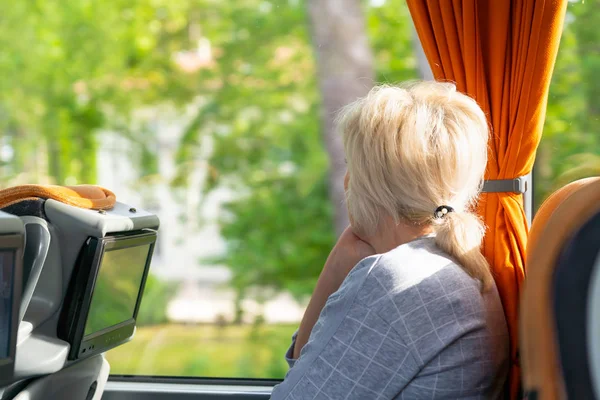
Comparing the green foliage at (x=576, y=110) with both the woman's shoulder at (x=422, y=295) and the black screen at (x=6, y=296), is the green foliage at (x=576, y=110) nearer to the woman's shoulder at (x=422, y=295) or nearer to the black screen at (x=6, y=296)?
the woman's shoulder at (x=422, y=295)

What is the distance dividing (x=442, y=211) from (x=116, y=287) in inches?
29.8

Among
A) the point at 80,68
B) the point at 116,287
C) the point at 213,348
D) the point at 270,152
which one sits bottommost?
the point at 213,348

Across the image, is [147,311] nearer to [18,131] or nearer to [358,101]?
[18,131]

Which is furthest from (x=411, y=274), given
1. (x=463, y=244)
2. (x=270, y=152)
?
(x=270, y=152)

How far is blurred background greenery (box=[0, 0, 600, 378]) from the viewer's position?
13.4ft

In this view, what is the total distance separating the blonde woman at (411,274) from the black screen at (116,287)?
0.45 meters

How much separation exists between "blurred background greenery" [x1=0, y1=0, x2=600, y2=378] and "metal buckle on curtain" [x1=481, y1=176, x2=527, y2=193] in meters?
2.21

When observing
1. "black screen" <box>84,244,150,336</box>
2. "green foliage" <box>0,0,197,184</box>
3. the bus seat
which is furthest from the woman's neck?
"green foliage" <box>0,0,197,184</box>

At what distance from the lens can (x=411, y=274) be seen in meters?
1.27

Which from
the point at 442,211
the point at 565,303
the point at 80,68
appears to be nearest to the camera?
the point at 565,303

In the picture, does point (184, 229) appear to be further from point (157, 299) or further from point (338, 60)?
point (338, 60)

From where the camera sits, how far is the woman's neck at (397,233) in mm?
1401

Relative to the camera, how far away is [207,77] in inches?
187

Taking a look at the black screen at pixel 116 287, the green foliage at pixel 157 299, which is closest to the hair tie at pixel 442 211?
the black screen at pixel 116 287
